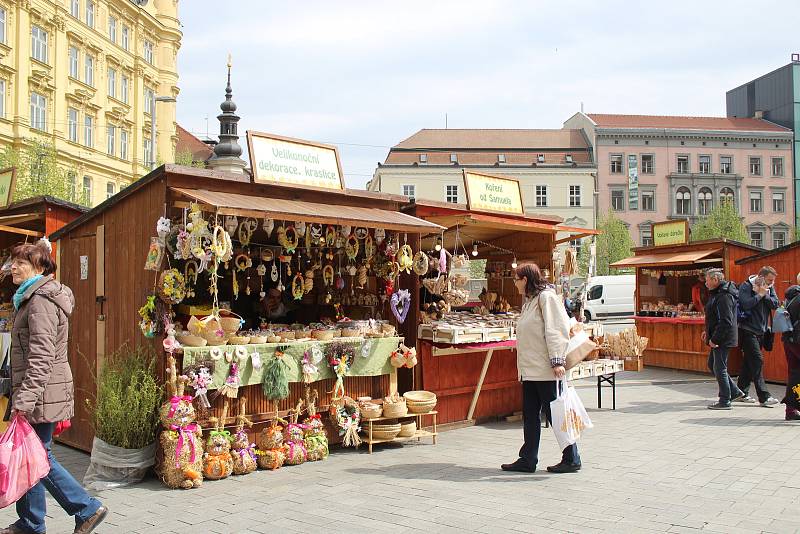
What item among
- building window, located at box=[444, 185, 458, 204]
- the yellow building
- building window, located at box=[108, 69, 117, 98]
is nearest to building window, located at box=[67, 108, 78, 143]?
the yellow building

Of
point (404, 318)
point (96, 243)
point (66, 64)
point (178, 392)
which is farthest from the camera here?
point (66, 64)

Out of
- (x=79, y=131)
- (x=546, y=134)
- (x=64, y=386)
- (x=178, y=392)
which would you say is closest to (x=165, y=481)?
(x=178, y=392)

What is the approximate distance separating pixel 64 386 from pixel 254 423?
2.52 m

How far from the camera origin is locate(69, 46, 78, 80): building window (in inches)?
1291

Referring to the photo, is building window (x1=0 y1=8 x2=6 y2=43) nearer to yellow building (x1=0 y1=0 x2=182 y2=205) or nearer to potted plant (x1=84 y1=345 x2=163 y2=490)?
yellow building (x1=0 y1=0 x2=182 y2=205)

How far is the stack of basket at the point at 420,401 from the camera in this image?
7.52 m

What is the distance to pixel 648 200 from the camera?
2014 inches

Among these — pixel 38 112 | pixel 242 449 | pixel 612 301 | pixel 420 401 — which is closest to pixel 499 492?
pixel 420 401

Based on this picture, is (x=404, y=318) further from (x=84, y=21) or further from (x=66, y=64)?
(x=84, y=21)

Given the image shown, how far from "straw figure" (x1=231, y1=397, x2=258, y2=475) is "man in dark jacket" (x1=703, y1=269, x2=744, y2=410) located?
6638mm

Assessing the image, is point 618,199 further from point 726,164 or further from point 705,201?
point 726,164

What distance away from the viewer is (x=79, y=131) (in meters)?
33.2

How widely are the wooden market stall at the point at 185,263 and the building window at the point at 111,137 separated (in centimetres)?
3083

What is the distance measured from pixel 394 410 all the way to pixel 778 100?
56716 millimetres
